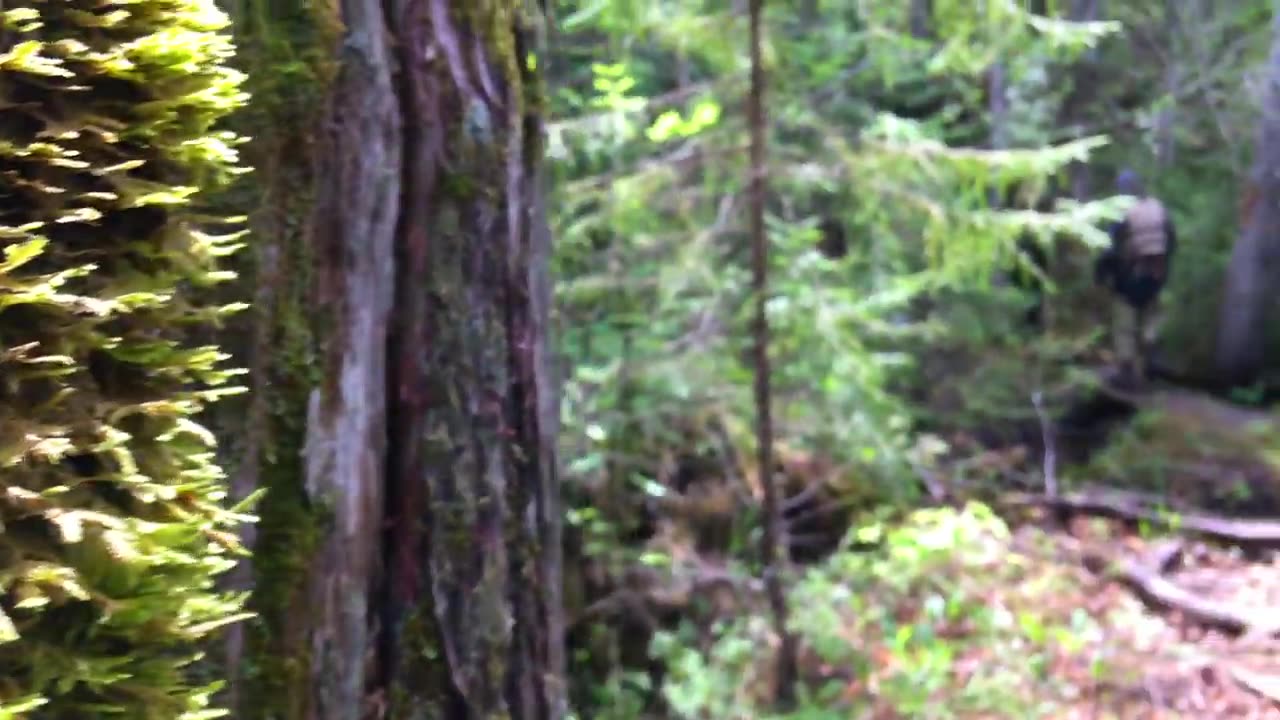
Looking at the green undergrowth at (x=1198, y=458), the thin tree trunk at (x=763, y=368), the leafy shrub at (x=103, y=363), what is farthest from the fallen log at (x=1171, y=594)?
the leafy shrub at (x=103, y=363)

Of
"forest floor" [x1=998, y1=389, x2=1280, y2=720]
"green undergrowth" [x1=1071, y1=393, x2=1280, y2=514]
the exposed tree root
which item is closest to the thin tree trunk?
"forest floor" [x1=998, y1=389, x2=1280, y2=720]

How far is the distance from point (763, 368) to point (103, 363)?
4.09 meters

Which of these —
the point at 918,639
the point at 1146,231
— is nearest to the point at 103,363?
the point at 918,639

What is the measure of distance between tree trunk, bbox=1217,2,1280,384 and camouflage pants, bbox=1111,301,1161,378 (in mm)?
1501

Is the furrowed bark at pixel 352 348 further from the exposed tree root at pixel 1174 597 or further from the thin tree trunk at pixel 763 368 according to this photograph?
the exposed tree root at pixel 1174 597

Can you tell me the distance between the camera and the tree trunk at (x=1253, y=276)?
12477mm

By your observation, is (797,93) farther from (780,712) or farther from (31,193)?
(31,193)

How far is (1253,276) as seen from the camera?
12812mm

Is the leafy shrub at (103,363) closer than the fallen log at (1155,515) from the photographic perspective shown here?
Yes

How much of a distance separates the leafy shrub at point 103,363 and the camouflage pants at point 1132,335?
12014 mm

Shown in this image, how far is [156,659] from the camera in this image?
101 cm

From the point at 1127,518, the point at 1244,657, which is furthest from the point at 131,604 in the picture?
the point at 1127,518

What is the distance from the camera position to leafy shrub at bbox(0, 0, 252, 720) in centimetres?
90

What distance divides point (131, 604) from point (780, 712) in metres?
4.73
